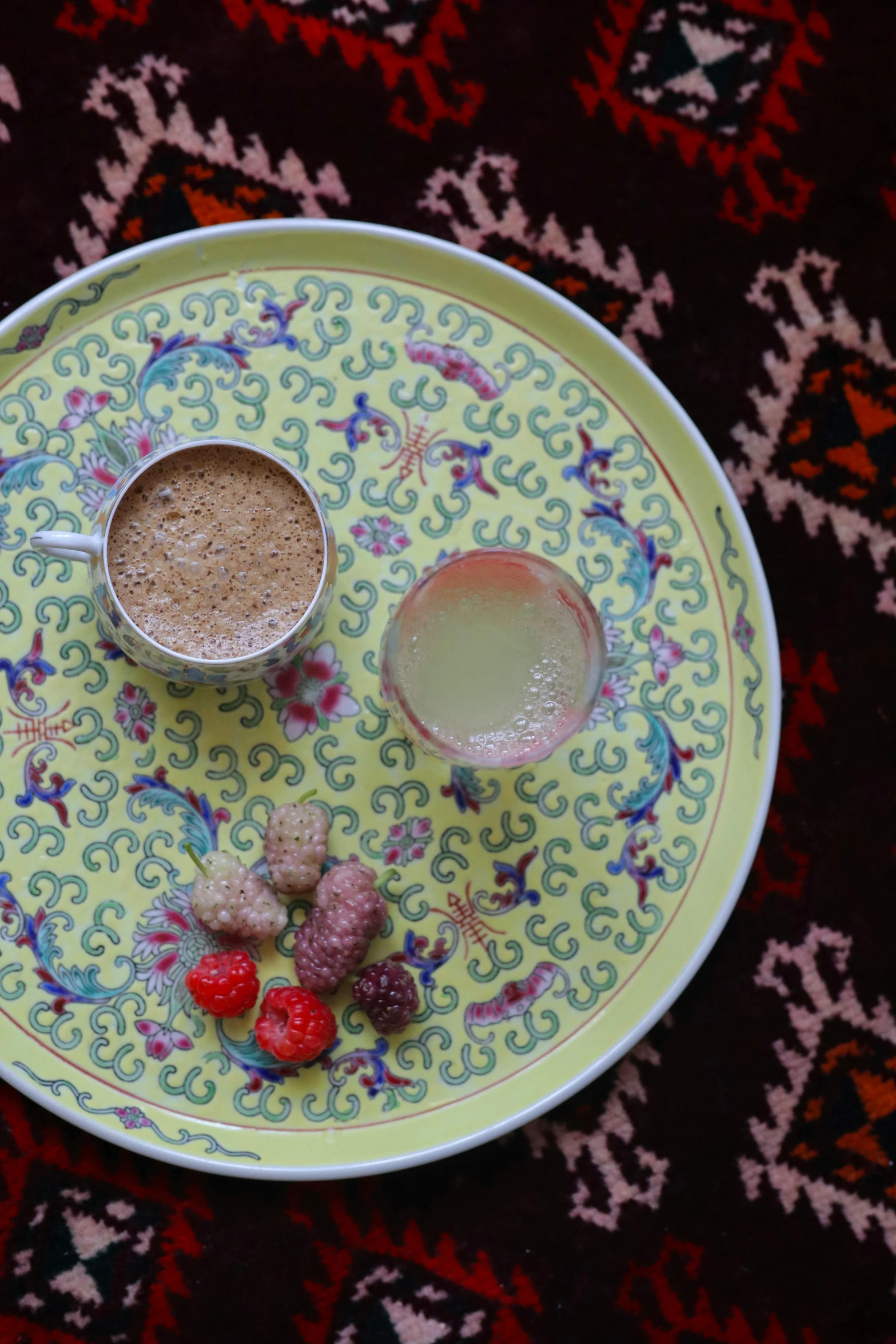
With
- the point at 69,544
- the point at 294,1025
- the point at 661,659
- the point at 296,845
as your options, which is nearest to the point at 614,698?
the point at 661,659

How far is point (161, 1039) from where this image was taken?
108 centimetres

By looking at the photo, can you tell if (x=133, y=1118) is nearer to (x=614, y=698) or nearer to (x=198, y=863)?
(x=198, y=863)

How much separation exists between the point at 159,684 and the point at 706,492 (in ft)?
2.03

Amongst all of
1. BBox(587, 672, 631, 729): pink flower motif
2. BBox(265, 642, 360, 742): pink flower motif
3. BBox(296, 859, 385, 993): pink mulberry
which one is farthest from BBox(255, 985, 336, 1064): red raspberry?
BBox(587, 672, 631, 729): pink flower motif

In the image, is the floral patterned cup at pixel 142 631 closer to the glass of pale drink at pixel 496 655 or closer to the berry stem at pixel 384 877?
the glass of pale drink at pixel 496 655

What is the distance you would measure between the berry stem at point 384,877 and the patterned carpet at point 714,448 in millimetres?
437

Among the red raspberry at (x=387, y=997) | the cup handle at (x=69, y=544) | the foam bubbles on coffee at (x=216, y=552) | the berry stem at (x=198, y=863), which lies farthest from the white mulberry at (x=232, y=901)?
the cup handle at (x=69, y=544)

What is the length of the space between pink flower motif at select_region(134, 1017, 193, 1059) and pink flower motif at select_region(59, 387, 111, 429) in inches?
24.5

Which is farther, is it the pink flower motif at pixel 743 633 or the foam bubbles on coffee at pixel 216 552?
the pink flower motif at pixel 743 633

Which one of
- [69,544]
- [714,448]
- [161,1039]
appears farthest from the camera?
[714,448]

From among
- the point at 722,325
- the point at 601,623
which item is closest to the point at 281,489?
the point at 601,623

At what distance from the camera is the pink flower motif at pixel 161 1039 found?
1076 millimetres

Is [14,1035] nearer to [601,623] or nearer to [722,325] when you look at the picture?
[601,623]

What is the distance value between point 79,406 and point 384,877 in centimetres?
59
